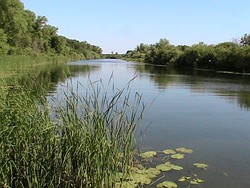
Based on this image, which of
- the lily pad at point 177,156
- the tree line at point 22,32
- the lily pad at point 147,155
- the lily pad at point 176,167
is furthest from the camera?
the tree line at point 22,32

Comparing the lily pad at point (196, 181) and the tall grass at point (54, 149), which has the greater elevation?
the tall grass at point (54, 149)

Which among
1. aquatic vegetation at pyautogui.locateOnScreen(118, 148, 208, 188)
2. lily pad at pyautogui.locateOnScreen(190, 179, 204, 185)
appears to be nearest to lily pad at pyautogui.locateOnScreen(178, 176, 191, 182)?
aquatic vegetation at pyautogui.locateOnScreen(118, 148, 208, 188)

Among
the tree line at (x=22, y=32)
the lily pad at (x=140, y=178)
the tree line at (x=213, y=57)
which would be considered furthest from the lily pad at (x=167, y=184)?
the tree line at (x=213, y=57)

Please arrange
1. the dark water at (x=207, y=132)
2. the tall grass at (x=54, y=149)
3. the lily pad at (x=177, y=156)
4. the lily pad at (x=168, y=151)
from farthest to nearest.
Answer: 1. the lily pad at (x=168, y=151)
2. the lily pad at (x=177, y=156)
3. the dark water at (x=207, y=132)
4. the tall grass at (x=54, y=149)

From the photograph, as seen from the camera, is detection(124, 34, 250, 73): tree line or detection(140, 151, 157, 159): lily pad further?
detection(124, 34, 250, 73): tree line

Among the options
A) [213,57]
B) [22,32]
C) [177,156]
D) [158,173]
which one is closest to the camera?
[158,173]

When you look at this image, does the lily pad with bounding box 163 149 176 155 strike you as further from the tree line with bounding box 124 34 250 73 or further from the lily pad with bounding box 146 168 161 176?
the tree line with bounding box 124 34 250 73

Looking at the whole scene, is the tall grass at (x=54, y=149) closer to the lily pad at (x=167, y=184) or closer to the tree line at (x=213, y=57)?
the lily pad at (x=167, y=184)

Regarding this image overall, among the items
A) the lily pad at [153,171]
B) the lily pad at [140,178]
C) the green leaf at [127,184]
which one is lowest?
the lily pad at [153,171]

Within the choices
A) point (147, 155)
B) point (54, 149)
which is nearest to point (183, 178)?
point (147, 155)

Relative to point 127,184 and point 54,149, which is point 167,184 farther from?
point 54,149

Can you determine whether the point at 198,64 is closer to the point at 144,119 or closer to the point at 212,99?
the point at 212,99

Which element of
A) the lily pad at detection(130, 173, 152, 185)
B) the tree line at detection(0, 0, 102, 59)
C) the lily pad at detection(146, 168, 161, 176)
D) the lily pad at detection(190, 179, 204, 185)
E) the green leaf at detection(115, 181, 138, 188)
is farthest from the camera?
the tree line at detection(0, 0, 102, 59)

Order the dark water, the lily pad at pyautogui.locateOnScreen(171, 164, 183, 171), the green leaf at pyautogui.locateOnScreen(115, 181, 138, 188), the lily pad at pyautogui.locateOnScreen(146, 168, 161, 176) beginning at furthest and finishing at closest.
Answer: the dark water, the lily pad at pyautogui.locateOnScreen(171, 164, 183, 171), the lily pad at pyautogui.locateOnScreen(146, 168, 161, 176), the green leaf at pyautogui.locateOnScreen(115, 181, 138, 188)
